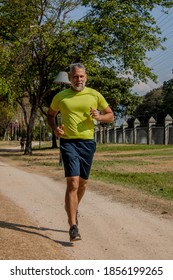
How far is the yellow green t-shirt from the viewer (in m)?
6.83

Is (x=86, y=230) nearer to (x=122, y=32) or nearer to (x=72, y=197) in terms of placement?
(x=72, y=197)

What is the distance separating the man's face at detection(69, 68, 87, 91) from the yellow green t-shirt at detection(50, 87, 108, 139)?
0.07 metres

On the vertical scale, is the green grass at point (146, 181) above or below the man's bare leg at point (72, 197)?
below

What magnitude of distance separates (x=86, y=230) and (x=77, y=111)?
1772 millimetres

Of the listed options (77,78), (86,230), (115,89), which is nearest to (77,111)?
(77,78)

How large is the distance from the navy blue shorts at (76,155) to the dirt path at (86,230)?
2.85ft

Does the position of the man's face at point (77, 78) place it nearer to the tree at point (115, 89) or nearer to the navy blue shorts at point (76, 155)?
the navy blue shorts at point (76, 155)

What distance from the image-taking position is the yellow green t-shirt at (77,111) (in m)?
6.83

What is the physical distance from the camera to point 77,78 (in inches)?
268

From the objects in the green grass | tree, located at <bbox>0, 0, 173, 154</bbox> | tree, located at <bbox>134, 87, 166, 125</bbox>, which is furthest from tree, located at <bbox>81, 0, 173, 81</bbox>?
tree, located at <bbox>134, 87, 166, 125</bbox>

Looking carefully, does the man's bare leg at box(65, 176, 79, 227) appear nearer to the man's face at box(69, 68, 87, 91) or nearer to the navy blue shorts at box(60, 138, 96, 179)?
the navy blue shorts at box(60, 138, 96, 179)

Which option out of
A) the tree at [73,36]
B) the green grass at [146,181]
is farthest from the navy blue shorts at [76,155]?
the tree at [73,36]
